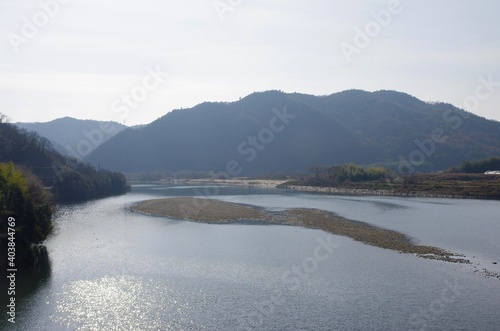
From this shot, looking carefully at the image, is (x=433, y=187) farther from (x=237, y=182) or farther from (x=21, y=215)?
(x=21, y=215)

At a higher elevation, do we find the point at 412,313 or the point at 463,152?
the point at 463,152

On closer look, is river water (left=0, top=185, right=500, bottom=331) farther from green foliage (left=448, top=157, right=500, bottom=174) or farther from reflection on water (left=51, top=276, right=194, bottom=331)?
green foliage (left=448, top=157, right=500, bottom=174)

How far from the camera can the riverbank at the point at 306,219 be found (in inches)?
1271

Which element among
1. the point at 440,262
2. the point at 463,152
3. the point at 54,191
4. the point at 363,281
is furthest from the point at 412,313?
the point at 463,152

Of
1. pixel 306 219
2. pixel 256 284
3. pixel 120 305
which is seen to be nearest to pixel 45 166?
pixel 306 219

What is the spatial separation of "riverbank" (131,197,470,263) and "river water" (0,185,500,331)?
1.60 m

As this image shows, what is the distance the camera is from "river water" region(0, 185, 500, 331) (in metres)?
18.6

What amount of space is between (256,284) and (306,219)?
80.8 ft

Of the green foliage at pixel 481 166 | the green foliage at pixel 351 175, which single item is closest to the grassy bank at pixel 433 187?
the green foliage at pixel 351 175

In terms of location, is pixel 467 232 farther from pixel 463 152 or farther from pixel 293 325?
pixel 463 152

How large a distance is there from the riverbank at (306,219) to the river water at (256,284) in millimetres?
1601

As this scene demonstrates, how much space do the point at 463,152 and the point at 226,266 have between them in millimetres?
168509

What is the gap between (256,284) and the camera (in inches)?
925

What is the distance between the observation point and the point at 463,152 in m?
173
